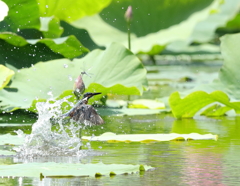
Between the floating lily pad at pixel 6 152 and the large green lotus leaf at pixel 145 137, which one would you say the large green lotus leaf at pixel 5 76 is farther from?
the floating lily pad at pixel 6 152

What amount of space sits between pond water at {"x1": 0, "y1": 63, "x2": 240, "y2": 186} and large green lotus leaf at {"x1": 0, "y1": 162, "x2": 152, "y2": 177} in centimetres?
3

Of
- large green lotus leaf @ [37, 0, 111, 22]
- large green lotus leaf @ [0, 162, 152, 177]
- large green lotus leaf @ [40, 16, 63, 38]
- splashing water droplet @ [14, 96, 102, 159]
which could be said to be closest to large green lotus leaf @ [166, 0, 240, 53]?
large green lotus leaf @ [37, 0, 111, 22]

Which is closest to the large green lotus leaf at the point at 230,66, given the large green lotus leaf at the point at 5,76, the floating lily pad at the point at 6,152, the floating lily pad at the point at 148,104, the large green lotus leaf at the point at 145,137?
the floating lily pad at the point at 148,104

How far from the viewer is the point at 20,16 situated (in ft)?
14.9

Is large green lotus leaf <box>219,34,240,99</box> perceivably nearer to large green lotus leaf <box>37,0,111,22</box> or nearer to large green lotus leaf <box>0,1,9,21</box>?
large green lotus leaf <box>0,1,9,21</box>

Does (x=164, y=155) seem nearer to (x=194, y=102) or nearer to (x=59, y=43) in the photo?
(x=194, y=102)

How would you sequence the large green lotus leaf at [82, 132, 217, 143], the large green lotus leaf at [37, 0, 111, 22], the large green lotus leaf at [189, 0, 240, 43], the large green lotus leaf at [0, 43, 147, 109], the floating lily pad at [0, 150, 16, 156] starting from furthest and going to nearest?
the large green lotus leaf at [189, 0, 240, 43] → the large green lotus leaf at [37, 0, 111, 22] → the large green lotus leaf at [0, 43, 147, 109] → the large green lotus leaf at [82, 132, 217, 143] → the floating lily pad at [0, 150, 16, 156]

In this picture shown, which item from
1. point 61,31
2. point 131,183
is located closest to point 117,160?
point 131,183

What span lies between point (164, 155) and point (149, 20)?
16.5 feet

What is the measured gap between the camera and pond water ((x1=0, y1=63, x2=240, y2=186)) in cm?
206

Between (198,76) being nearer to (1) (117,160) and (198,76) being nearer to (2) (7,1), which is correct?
(2) (7,1)

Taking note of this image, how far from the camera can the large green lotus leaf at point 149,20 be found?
285 inches

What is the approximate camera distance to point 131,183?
2.00 metres

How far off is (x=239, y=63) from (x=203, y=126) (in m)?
0.59
